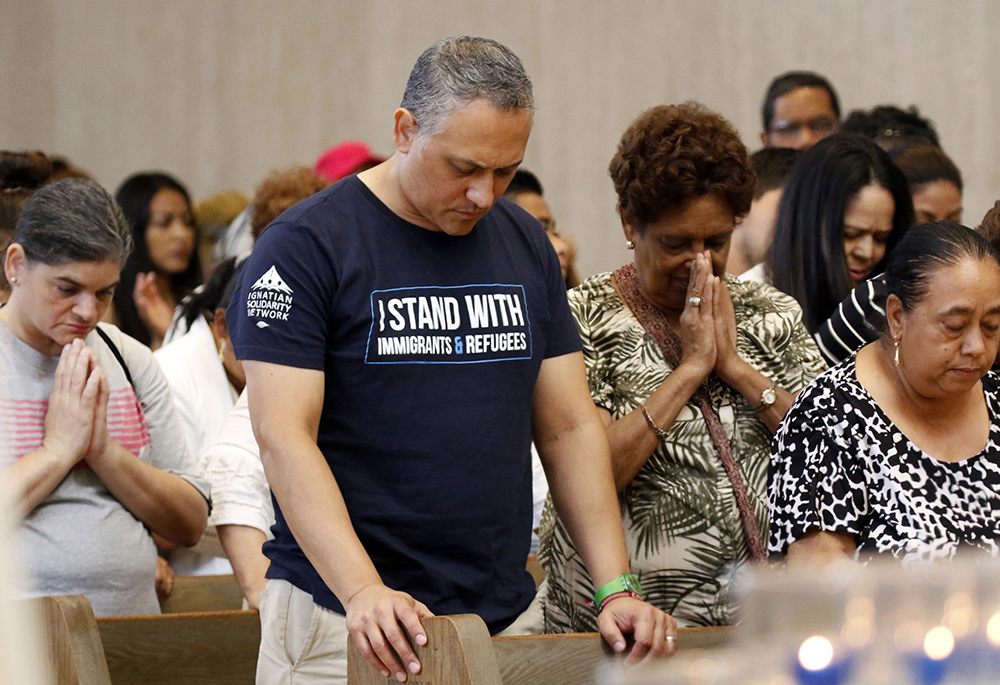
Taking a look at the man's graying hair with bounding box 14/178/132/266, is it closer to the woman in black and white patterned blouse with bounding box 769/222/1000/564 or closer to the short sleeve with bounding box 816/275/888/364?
the woman in black and white patterned blouse with bounding box 769/222/1000/564

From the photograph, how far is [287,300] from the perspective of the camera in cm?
173

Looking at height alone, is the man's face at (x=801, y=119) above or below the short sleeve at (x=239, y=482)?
above

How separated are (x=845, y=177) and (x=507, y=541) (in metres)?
1.39

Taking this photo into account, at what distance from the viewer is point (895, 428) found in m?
2.06

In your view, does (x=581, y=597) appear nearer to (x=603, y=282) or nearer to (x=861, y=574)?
(x=603, y=282)

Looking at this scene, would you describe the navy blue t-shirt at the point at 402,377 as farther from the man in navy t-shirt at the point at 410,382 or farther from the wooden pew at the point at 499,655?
the wooden pew at the point at 499,655

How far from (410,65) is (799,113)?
8.58 feet

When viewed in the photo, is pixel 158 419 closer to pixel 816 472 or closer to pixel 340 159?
pixel 816 472

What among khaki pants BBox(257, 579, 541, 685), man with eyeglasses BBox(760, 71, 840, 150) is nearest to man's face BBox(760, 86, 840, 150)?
man with eyeglasses BBox(760, 71, 840, 150)

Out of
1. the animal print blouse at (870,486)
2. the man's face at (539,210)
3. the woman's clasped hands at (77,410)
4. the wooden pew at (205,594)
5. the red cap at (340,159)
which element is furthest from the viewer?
the red cap at (340,159)

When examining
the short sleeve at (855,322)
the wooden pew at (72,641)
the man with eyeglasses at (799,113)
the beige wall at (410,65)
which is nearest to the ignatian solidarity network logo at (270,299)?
the wooden pew at (72,641)

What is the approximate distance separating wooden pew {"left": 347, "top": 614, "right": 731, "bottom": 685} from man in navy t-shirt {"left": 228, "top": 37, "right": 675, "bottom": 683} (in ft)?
0.23

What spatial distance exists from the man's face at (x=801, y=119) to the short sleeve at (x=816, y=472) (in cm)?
227

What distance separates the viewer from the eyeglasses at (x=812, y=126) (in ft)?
13.8
